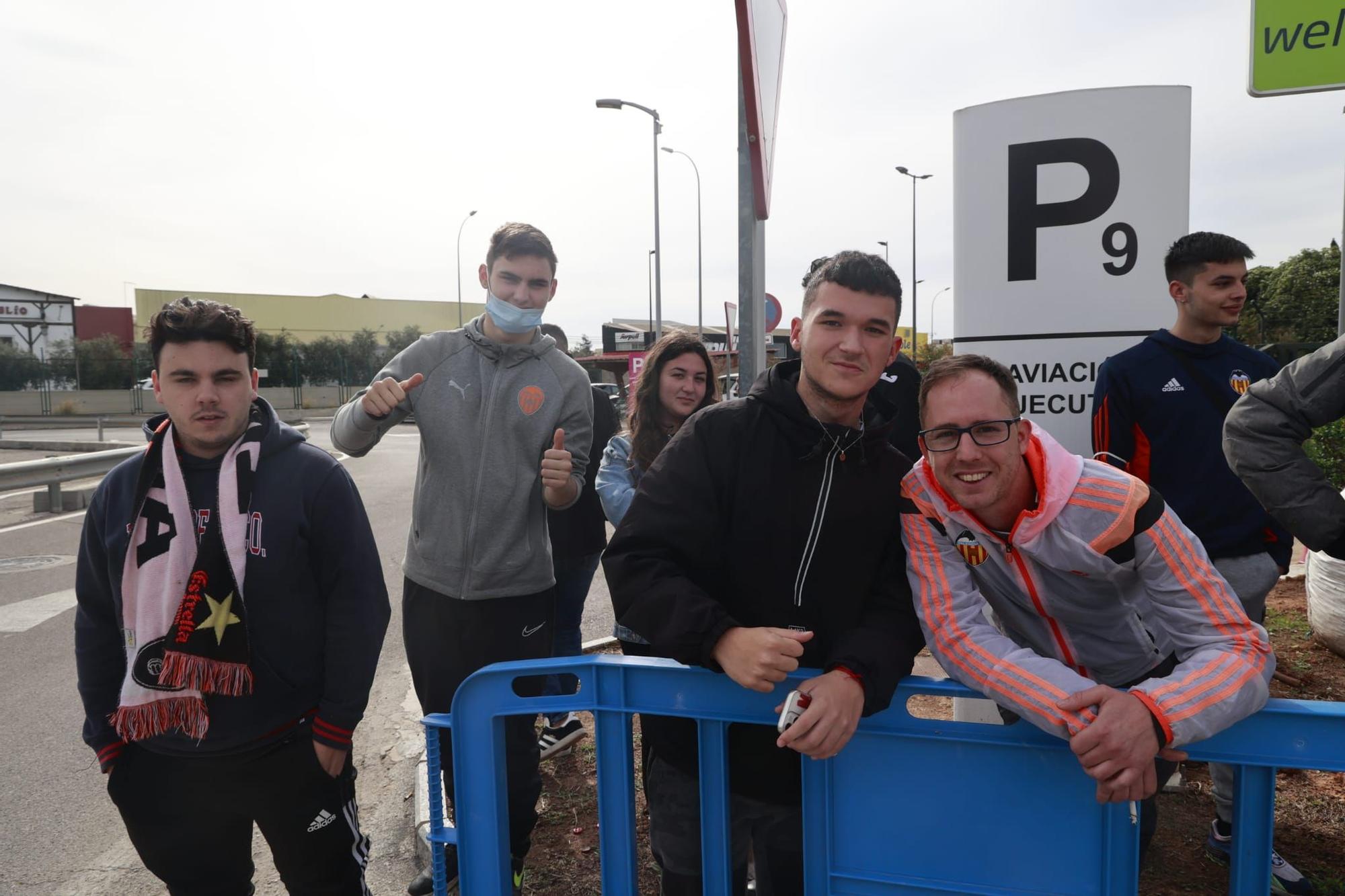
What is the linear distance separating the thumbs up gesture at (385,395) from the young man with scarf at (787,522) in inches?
44.5

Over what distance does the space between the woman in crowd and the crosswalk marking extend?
17.2ft

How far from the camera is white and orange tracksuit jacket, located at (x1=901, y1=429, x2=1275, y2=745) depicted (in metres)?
1.51

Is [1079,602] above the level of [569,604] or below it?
above

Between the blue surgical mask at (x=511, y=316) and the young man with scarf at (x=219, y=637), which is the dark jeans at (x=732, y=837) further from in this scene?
the blue surgical mask at (x=511, y=316)

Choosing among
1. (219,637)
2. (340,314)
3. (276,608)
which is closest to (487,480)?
(276,608)

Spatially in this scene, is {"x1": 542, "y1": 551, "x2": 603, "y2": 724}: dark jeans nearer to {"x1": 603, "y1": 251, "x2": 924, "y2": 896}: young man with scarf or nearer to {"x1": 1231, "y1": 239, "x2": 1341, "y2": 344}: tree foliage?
{"x1": 603, "y1": 251, "x2": 924, "y2": 896}: young man with scarf

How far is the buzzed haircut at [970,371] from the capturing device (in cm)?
185

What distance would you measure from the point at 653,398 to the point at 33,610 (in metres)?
5.86

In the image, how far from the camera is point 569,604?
4324mm

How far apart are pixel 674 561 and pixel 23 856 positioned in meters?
3.11

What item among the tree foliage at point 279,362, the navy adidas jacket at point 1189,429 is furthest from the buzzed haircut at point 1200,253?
the tree foliage at point 279,362

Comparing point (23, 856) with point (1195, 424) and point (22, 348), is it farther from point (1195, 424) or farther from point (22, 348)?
point (22, 348)

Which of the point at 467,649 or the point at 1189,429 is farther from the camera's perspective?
the point at 1189,429

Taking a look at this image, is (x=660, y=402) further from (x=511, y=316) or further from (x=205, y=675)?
(x=205, y=675)
